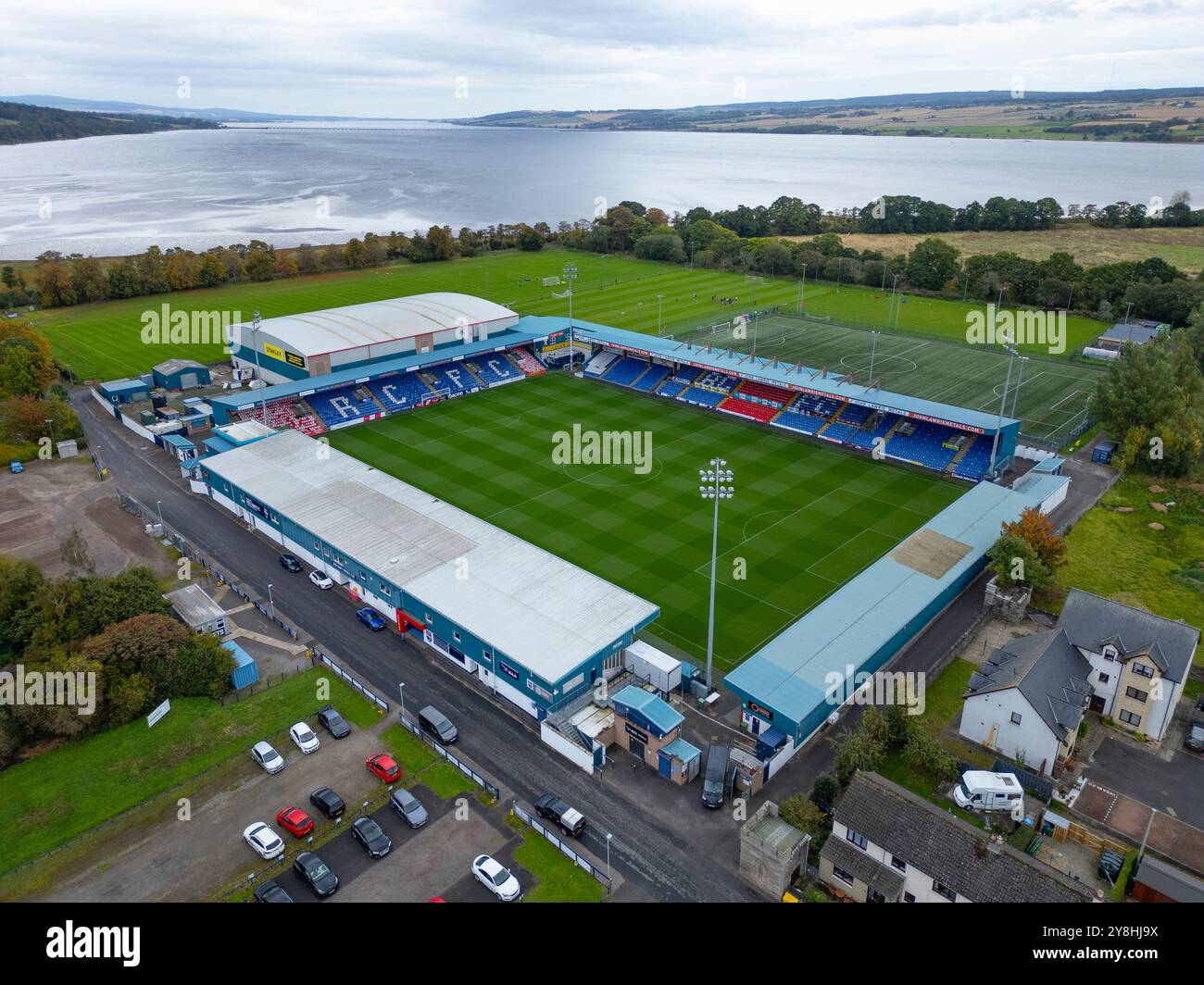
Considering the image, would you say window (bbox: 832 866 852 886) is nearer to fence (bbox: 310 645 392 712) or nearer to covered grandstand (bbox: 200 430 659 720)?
covered grandstand (bbox: 200 430 659 720)

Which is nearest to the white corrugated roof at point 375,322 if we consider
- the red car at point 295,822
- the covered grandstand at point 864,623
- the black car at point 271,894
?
the red car at point 295,822

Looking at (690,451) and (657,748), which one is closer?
(657,748)

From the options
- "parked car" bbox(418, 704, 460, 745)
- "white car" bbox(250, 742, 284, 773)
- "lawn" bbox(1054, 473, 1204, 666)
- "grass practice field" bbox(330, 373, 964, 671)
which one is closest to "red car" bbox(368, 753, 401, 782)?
"parked car" bbox(418, 704, 460, 745)

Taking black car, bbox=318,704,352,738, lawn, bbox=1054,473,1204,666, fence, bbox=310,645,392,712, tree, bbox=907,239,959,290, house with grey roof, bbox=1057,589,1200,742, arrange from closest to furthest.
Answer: house with grey roof, bbox=1057,589,1200,742
black car, bbox=318,704,352,738
fence, bbox=310,645,392,712
lawn, bbox=1054,473,1204,666
tree, bbox=907,239,959,290

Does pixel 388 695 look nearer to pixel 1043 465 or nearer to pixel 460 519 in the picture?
pixel 460 519

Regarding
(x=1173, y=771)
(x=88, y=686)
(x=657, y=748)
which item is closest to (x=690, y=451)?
(x=657, y=748)
